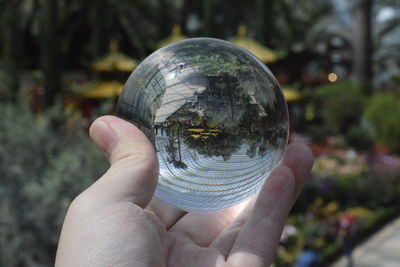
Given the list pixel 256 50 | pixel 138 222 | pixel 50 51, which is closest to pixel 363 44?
pixel 256 50

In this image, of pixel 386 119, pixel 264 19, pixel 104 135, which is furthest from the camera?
pixel 264 19

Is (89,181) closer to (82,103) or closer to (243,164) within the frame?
(243,164)

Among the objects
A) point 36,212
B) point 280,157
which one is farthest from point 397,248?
point 280,157

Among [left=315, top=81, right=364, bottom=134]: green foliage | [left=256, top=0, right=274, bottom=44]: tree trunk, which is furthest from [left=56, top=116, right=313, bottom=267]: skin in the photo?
[left=315, top=81, right=364, bottom=134]: green foliage

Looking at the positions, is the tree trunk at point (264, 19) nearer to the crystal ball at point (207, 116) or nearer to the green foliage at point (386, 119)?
the green foliage at point (386, 119)

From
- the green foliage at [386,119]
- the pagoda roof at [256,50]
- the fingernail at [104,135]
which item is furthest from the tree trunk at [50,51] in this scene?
the green foliage at [386,119]

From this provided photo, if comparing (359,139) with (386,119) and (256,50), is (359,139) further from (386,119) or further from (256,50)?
(256,50)
